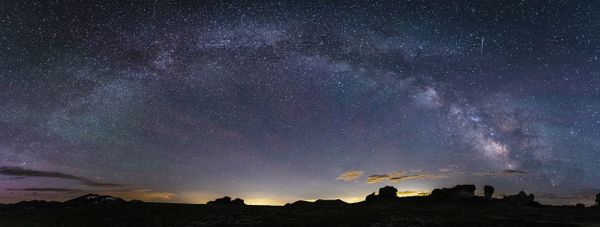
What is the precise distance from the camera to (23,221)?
190 ft

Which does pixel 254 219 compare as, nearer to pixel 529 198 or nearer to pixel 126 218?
pixel 126 218

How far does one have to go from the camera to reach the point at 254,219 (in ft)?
202

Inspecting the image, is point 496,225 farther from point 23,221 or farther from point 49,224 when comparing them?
point 23,221

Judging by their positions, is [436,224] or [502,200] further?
[502,200]

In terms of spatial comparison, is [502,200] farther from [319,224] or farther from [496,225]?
[319,224]

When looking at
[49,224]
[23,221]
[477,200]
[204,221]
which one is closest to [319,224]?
[204,221]

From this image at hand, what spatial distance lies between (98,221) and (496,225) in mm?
61451

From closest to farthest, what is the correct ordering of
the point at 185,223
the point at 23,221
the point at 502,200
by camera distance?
the point at 185,223, the point at 23,221, the point at 502,200

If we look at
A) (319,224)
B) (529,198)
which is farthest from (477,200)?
(319,224)

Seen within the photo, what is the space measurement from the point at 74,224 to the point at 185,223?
1590 centimetres

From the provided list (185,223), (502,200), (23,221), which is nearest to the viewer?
(185,223)

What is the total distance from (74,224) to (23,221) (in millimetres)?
10424

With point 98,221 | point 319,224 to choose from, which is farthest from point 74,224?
point 319,224

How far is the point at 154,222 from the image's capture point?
56406mm
